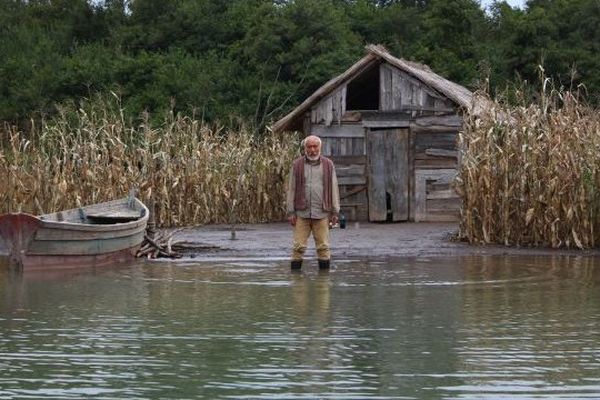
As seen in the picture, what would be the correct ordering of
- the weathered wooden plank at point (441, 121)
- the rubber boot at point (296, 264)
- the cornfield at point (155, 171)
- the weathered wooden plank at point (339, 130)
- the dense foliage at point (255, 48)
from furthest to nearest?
the dense foliage at point (255, 48), the weathered wooden plank at point (339, 130), the weathered wooden plank at point (441, 121), the cornfield at point (155, 171), the rubber boot at point (296, 264)

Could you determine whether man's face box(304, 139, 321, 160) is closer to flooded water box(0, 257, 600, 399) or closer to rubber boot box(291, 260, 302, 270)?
rubber boot box(291, 260, 302, 270)

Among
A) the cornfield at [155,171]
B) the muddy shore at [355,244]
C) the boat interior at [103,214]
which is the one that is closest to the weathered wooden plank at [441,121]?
the muddy shore at [355,244]

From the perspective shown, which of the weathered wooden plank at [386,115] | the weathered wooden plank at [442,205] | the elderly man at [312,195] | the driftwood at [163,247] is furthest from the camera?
the weathered wooden plank at [386,115]

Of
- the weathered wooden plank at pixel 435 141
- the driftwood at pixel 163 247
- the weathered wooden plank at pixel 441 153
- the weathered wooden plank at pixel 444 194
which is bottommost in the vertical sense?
the driftwood at pixel 163 247

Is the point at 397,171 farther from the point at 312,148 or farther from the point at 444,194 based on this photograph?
the point at 312,148

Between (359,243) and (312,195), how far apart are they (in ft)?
15.5

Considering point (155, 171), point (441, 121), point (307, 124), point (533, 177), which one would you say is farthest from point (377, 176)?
point (533, 177)

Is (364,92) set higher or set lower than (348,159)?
higher

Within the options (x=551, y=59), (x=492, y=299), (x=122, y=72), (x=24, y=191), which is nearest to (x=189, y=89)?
(x=122, y=72)

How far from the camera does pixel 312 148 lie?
16.1 m

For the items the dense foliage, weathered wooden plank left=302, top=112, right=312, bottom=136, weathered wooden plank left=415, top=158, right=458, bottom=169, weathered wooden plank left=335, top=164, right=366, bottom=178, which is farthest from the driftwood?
the dense foliage

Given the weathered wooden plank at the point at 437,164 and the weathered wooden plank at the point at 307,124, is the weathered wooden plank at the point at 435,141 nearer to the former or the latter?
the weathered wooden plank at the point at 437,164

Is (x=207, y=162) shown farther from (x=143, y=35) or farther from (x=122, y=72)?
(x=143, y=35)

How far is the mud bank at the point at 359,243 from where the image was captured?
63.2 feet
